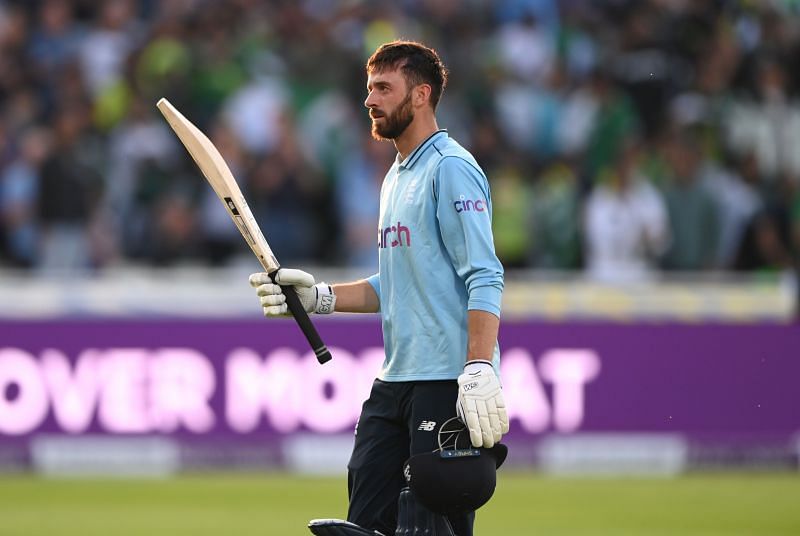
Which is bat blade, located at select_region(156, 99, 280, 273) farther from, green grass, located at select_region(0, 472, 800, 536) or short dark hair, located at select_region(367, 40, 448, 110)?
green grass, located at select_region(0, 472, 800, 536)

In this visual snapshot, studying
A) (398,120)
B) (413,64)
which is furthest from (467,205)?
(413,64)

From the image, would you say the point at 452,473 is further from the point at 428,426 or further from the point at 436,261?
the point at 436,261

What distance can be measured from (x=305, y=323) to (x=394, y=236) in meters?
0.47

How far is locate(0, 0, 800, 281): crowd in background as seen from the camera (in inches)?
540

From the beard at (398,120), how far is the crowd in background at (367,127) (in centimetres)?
788

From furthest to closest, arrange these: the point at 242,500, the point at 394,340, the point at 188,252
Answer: the point at 188,252 → the point at 242,500 → the point at 394,340

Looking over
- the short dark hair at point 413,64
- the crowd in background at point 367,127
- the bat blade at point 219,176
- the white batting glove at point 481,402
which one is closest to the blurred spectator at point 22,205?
the crowd in background at point 367,127

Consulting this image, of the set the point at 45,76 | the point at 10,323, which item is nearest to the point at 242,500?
the point at 10,323

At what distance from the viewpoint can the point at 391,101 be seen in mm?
5754

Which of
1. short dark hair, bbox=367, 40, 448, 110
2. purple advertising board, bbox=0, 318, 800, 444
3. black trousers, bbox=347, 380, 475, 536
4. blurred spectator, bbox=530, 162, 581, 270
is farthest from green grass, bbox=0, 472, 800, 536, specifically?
short dark hair, bbox=367, 40, 448, 110

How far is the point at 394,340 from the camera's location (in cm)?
577

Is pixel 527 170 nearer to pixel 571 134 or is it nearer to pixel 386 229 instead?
pixel 571 134

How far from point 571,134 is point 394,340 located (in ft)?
31.7

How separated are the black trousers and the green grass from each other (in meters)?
3.69
